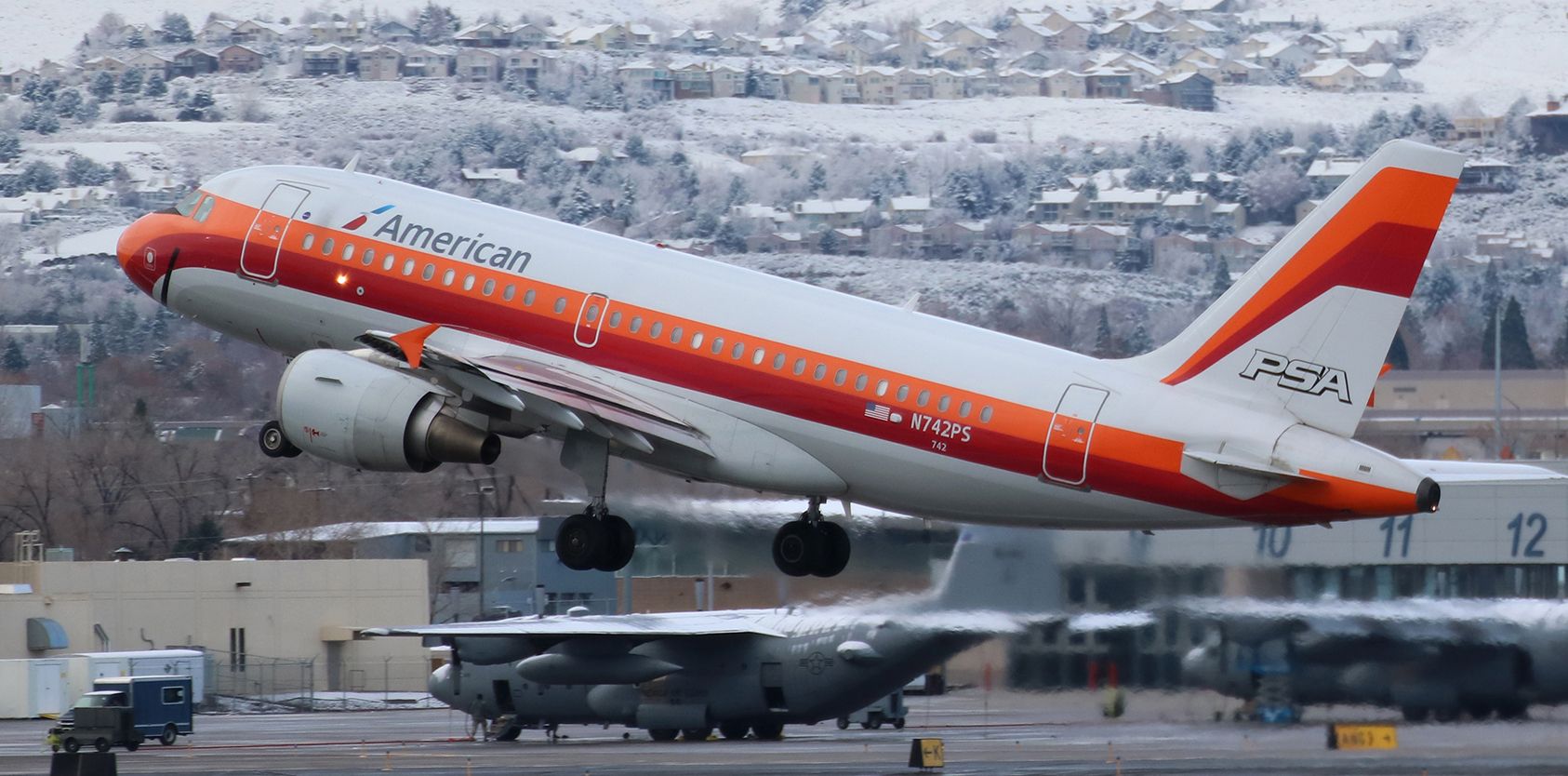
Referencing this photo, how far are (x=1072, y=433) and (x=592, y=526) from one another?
30.2 feet

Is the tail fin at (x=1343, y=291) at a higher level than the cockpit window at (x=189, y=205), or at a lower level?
lower

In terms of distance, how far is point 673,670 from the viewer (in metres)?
68.8

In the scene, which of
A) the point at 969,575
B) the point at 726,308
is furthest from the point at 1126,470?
the point at 969,575

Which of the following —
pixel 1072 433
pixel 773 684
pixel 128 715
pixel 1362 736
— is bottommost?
pixel 128 715

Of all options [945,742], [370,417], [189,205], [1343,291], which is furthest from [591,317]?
[945,742]

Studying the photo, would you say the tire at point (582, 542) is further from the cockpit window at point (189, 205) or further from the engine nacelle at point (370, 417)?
the cockpit window at point (189, 205)

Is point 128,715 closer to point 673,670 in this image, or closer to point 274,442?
Answer: point 673,670

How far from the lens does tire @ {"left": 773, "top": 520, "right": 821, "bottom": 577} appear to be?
4691cm

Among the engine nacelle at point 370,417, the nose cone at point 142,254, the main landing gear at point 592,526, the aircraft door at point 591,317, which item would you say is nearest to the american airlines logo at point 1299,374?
the aircraft door at point 591,317

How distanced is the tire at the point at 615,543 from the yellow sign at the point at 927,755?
1110cm

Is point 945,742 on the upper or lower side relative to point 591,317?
lower

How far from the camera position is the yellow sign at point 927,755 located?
5541 cm

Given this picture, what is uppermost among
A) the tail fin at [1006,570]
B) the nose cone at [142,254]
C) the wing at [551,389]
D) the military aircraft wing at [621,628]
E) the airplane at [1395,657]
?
the nose cone at [142,254]

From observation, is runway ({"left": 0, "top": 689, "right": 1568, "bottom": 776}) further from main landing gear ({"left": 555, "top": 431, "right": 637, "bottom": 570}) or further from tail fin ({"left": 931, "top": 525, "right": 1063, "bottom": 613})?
main landing gear ({"left": 555, "top": 431, "right": 637, "bottom": 570})
